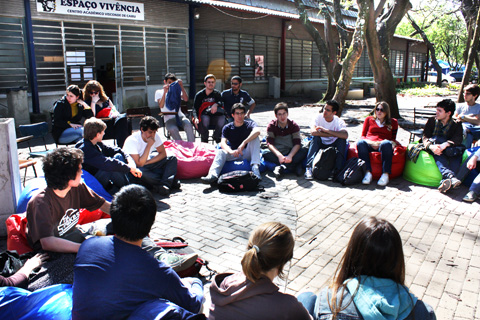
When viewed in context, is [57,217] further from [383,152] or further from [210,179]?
[383,152]

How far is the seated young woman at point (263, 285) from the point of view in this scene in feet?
7.16

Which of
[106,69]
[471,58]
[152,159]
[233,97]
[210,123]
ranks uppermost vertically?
[471,58]

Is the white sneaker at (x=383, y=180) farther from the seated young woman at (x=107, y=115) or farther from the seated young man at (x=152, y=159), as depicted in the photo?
the seated young woman at (x=107, y=115)

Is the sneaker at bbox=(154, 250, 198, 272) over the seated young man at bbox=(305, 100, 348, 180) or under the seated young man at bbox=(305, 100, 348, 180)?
under

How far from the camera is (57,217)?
3361mm

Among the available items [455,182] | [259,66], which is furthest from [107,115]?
[259,66]

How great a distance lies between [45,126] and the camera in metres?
7.07

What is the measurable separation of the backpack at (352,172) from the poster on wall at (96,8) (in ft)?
33.7

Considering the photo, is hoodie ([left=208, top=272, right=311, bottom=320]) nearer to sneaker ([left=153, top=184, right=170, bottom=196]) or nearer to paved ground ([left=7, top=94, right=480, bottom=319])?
paved ground ([left=7, top=94, right=480, bottom=319])

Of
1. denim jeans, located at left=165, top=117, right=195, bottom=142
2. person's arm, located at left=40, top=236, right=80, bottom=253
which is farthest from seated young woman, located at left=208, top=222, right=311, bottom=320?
denim jeans, located at left=165, top=117, right=195, bottom=142

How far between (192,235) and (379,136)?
3.81m

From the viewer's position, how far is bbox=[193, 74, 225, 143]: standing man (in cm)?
887

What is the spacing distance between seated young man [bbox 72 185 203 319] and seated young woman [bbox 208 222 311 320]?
394mm

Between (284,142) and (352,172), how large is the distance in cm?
130
